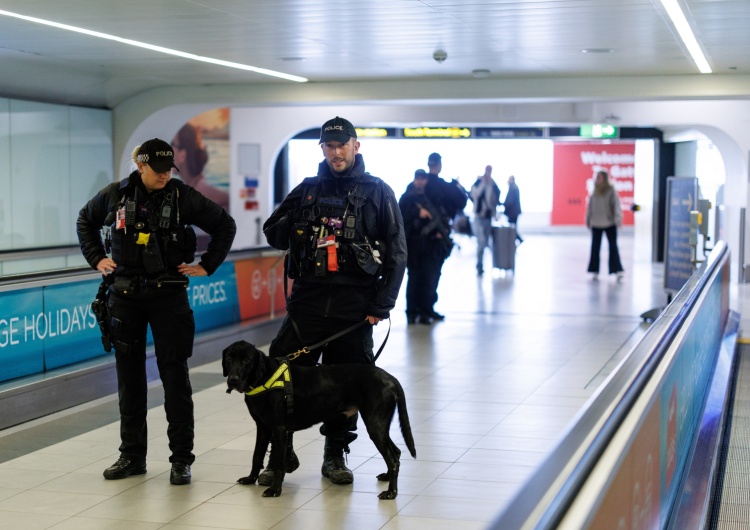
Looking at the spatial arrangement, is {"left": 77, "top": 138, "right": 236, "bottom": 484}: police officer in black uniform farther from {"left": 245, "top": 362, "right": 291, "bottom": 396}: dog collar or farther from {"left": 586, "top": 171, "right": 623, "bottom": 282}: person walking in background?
{"left": 586, "top": 171, "right": 623, "bottom": 282}: person walking in background

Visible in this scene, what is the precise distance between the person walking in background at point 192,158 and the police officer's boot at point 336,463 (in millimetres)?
16853

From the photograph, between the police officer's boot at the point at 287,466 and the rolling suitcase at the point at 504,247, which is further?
the rolling suitcase at the point at 504,247

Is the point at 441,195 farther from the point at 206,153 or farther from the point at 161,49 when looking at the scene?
the point at 206,153

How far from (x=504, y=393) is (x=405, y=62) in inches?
192

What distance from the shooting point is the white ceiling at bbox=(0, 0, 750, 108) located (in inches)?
314

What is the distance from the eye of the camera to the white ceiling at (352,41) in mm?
7973

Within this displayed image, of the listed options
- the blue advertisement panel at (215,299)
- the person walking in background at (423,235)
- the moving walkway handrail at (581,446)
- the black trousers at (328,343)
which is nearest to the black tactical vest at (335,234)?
the black trousers at (328,343)

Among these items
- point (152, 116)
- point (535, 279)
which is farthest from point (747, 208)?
point (152, 116)

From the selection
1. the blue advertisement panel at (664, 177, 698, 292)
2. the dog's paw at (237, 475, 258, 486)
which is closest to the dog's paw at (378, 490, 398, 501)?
the dog's paw at (237, 475, 258, 486)

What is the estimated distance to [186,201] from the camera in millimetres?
5398

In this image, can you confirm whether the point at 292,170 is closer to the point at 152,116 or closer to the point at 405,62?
the point at 152,116

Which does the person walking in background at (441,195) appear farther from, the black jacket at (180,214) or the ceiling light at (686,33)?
the black jacket at (180,214)

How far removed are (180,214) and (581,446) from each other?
10.6 feet

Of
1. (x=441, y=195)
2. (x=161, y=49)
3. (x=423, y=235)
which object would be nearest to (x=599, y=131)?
(x=441, y=195)
